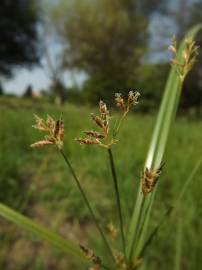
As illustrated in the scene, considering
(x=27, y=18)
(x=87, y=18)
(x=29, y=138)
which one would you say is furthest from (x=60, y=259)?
(x=27, y=18)

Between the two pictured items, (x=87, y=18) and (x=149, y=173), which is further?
(x=87, y=18)

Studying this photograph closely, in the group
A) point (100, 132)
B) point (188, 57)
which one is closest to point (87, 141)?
point (100, 132)

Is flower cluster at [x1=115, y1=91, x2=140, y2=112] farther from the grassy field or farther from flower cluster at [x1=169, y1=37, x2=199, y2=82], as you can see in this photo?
the grassy field

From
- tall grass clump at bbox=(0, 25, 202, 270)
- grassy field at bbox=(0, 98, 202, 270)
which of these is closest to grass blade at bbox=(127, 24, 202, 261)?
tall grass clump at bbox=(0, 25, 202, 270)

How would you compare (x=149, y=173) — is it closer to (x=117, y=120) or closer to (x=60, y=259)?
(x=117, y=120)

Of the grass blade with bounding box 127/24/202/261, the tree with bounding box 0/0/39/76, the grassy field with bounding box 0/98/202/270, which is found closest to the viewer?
the grass blade with bounding box 127/24/202/261

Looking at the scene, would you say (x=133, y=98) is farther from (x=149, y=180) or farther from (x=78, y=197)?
(x=78, y=197)

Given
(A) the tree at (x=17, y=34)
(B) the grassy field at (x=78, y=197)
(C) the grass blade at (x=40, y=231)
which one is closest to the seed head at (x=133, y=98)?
(C) the grass blade at (x=40, y=231)
